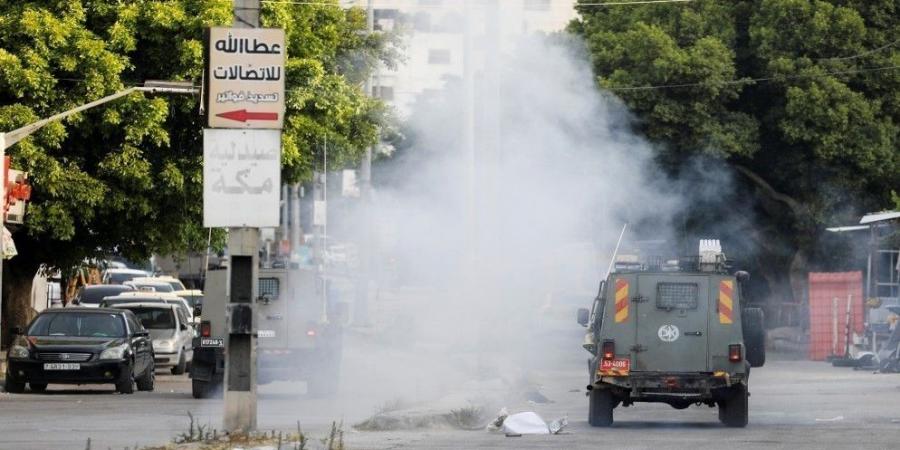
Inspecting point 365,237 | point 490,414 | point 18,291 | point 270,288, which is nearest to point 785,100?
point 365,237

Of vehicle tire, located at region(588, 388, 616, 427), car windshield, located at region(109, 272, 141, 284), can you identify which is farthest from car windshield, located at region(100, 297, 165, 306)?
car windshield, located at region(109, 272, 141, 284)

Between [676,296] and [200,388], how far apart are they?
9.33m

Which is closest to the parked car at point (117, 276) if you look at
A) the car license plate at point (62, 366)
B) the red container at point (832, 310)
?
the red container at point (832, 310)

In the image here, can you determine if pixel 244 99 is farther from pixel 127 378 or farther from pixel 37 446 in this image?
pixel 127 378

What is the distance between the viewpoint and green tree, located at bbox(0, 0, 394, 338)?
107ft

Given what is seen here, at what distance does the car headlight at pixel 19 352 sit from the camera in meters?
28.8

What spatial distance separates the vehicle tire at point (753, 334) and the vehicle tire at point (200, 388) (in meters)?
9.39

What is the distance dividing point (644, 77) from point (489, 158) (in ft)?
51.7

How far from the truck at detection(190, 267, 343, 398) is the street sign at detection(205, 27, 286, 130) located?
36.8 ft

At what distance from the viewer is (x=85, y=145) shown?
34562 mm

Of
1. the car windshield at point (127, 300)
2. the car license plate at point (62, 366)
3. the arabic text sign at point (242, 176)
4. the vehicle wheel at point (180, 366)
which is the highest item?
the arabic text sign at point (242, 176)

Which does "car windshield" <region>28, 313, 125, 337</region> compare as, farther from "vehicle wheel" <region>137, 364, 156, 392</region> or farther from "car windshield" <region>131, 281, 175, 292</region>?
"car windshield" <region>131, 281, 175, 292</region>

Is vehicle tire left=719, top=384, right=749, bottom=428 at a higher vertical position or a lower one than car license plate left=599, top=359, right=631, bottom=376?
lower

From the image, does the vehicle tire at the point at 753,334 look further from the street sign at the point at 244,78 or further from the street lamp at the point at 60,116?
the street lamp at the point at 60,116
